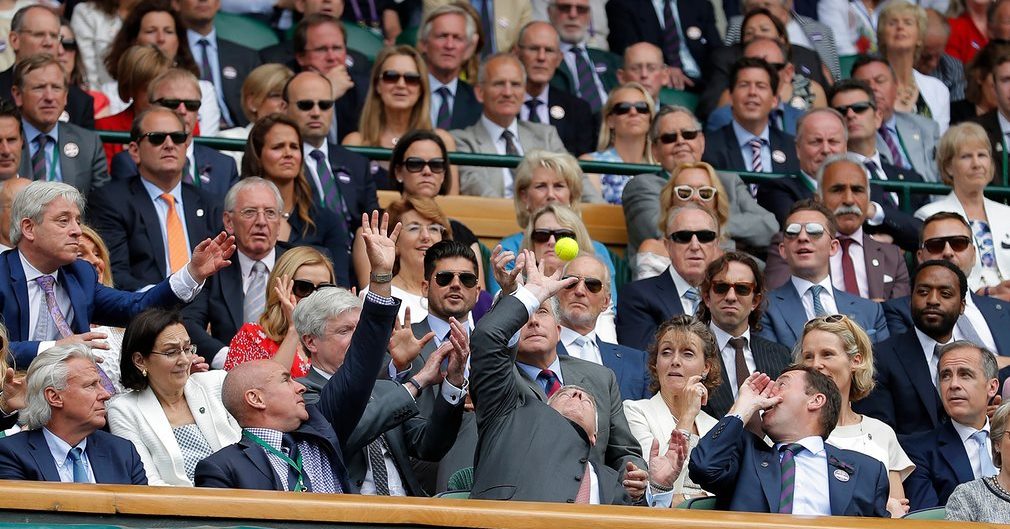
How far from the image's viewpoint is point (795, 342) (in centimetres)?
1040

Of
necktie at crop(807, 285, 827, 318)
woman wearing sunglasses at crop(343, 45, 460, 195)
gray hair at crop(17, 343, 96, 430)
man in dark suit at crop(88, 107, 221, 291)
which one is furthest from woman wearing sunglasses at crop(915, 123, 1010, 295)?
gray hair at crop(17, 343, 96, 430)

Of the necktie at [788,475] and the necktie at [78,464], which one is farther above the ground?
the necktie at [78,464]

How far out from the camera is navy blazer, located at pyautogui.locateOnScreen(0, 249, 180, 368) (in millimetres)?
8742

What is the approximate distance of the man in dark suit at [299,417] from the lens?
726 centimetres

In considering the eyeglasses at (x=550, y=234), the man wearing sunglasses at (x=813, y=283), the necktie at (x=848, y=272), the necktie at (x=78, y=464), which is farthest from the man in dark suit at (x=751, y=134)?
the necktie at (x=78, y=464)

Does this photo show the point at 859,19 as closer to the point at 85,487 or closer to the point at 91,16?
the point at 91,16

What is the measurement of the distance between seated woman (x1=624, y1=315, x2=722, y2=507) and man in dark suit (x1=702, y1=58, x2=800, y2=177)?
3.49 m

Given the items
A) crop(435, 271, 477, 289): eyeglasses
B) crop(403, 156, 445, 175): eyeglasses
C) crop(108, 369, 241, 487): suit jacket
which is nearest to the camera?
crop(108, 369, 241, 487): suit jacket

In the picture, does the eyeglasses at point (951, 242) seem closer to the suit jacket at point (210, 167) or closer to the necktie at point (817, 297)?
the necktie at point (817, 297)

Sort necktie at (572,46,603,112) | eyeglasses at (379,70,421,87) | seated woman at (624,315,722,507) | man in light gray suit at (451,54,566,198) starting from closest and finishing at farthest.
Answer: seated woman at (624,315,722,507) < eyeglasses at (379,70,421,87) < man in light gray suit at (451,54,566,198) < necktie at (572,46,603,112)

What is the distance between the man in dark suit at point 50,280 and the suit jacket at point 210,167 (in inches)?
76.8

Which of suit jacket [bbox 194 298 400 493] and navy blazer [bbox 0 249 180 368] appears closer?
suit jacket [bbox 194 298 400 493]

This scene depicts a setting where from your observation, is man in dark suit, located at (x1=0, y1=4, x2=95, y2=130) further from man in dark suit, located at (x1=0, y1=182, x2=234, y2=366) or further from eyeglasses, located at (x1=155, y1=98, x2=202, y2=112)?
man in dark suit, located at (x1=0, y1=182, x2=234, y2=366)

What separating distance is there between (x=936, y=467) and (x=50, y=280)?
4.13 m
